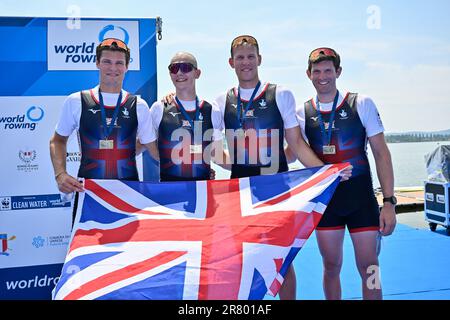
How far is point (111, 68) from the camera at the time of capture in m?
3.28

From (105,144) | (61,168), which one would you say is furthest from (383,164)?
(61,168)

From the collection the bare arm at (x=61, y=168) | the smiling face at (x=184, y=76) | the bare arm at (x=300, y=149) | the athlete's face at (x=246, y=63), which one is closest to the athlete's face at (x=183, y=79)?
the smiling face at (x=184, y=76)

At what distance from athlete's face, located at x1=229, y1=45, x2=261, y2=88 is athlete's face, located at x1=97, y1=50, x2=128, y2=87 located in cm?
96

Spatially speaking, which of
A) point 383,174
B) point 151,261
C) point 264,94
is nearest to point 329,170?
point 383,174

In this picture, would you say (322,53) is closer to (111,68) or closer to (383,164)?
(383,164)

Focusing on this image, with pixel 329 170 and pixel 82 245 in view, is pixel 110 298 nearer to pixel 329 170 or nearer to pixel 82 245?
pixel 82 245

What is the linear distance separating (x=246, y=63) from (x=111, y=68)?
3.74 feet

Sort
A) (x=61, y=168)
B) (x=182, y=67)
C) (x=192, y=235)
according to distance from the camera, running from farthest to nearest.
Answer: (x=182, y=67)
(x=61, y=168)
(x=192, y=235)

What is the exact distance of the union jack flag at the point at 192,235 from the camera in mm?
2463

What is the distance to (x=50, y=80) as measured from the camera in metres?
4.16

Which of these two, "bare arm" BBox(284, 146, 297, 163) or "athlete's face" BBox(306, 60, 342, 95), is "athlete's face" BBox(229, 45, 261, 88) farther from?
"bare arm" BBox(284, 146, 297, 163)

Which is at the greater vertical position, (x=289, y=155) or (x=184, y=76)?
(x=184, y=76)

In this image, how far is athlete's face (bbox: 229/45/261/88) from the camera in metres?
3.39

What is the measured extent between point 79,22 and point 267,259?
10.3ft
